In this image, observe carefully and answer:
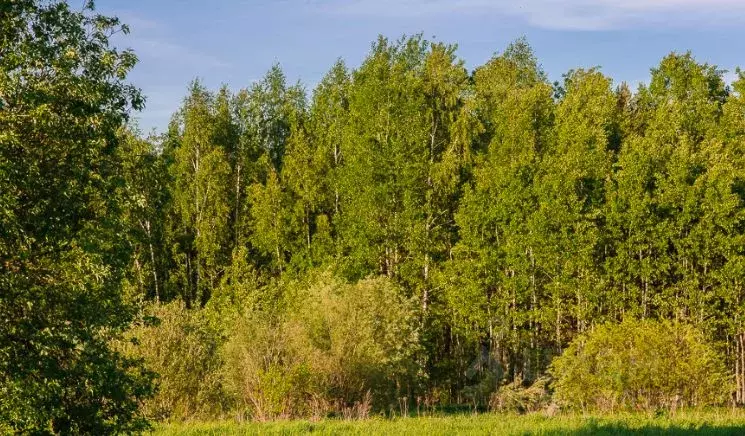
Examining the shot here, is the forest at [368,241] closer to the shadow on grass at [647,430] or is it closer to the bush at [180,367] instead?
the bush at [180,367]

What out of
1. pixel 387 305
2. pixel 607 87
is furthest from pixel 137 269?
pixel 607 87

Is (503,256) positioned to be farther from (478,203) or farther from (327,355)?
(327,355)

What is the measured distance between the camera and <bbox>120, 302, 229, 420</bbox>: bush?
30469 mm

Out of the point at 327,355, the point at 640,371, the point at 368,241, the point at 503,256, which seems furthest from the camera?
the point at 368,241

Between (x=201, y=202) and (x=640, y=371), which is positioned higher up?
(x=201, y=202)

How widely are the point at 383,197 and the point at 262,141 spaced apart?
1879cm

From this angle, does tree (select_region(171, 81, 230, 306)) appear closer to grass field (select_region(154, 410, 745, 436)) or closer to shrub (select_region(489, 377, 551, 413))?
shrub (select_region(489, 377, 551, 413))

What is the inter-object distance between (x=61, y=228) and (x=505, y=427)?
38.1ft

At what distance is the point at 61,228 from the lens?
44.8 feet

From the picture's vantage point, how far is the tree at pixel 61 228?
12977mm

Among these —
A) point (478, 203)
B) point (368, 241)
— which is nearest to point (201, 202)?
point (368, 241)

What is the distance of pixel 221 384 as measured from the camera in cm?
3250

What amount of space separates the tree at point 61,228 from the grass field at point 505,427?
4.68 m

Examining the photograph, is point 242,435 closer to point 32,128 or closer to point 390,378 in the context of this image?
point 32,128
